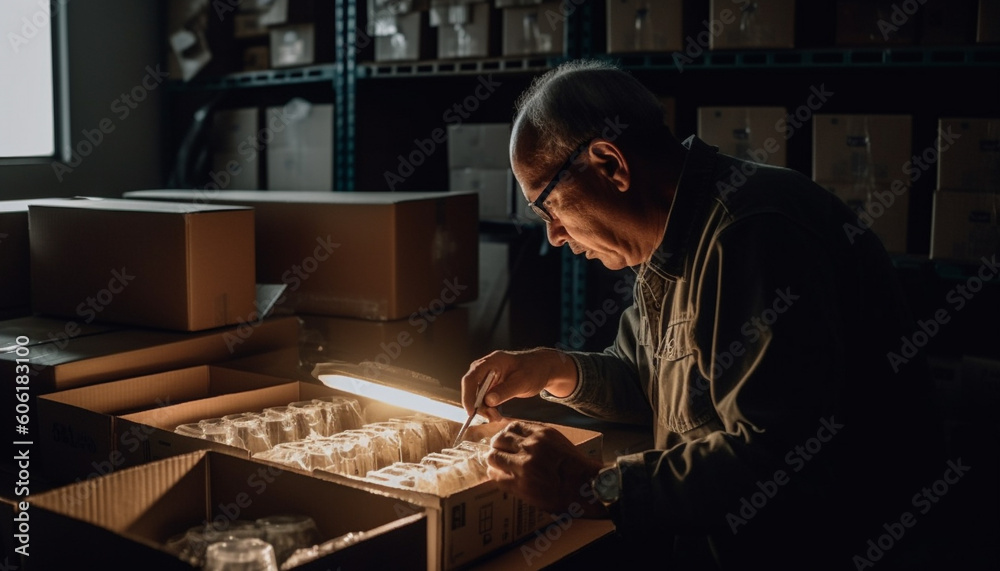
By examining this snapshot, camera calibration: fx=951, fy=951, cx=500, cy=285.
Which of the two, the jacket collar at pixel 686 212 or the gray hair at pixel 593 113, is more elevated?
the gray hair at pixel 593 113

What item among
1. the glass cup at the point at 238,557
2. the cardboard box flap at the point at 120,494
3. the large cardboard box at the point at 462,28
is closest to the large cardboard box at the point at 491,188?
the large cardboard box at the point at 462,28

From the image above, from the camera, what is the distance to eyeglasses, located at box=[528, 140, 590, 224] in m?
1.50

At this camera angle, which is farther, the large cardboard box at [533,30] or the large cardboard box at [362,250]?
the large cardboard box at [533,30]

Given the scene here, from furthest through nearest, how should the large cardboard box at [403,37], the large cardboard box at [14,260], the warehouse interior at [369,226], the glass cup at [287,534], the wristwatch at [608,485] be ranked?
the large cardboard box at [403,37] → the large cardboard box at [14,260] → the warehouse interior at [369,226] → the glass cup at [287,534] → the wristwatch at [608,485]

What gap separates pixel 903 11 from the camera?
2.70 meters

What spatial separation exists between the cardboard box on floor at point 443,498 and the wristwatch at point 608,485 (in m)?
0.19

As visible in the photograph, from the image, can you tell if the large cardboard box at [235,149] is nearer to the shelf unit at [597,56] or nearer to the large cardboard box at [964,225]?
the shelf unit at [597,56]

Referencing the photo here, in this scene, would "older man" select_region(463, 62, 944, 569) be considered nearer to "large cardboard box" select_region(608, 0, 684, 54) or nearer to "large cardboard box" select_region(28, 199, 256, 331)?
"large cardboard box" select_region(28, 199, 256, 331)

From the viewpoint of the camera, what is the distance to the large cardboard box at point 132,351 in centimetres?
196

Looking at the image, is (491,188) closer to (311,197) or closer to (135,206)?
(311,197)

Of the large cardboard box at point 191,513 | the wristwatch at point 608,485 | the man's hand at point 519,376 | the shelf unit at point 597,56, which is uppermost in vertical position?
the shelf unit at point 597,56

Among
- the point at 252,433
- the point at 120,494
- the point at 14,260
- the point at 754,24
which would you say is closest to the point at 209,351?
the point at 252,433

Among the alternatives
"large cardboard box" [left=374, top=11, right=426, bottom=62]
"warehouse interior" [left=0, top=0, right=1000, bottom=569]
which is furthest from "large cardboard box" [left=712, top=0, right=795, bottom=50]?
"large cardboard box" [left=374, top=11, right=426, bottom=62]

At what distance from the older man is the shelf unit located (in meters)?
1.44
